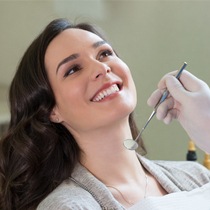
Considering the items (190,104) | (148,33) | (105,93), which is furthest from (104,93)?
(148,33)

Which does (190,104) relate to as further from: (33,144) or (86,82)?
(33,144)

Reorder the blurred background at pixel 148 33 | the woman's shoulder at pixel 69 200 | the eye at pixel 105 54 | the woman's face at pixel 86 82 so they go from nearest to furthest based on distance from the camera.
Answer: the woman's shoulder at pixel 69 200 < the woman's face at pixel 86 82 < the eye at pixel 105 54 < the blurred background at pixel 148 33

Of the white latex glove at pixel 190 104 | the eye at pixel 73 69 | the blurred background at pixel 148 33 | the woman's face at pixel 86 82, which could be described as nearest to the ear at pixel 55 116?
the woman's face at pixel 86 82

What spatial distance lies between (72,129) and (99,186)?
22 centimetres

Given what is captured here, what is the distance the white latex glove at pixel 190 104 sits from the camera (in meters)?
0.94

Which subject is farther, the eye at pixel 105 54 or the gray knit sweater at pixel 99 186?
the eye at pixel 105 54

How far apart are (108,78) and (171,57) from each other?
0.87 metres

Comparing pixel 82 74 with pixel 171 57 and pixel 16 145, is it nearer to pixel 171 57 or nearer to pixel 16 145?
pixel 16 145

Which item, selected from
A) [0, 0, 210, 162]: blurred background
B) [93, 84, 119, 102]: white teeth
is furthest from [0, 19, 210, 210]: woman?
[0, 0, 210, 162]: blurred background

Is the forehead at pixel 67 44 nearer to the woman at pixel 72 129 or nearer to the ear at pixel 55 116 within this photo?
the woman at pixel 72 129

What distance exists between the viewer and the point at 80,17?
1.93 metres

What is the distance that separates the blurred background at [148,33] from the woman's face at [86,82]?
742 mm

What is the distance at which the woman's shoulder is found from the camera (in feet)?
3.04

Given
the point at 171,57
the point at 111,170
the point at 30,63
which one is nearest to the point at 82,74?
the point at 30,63
